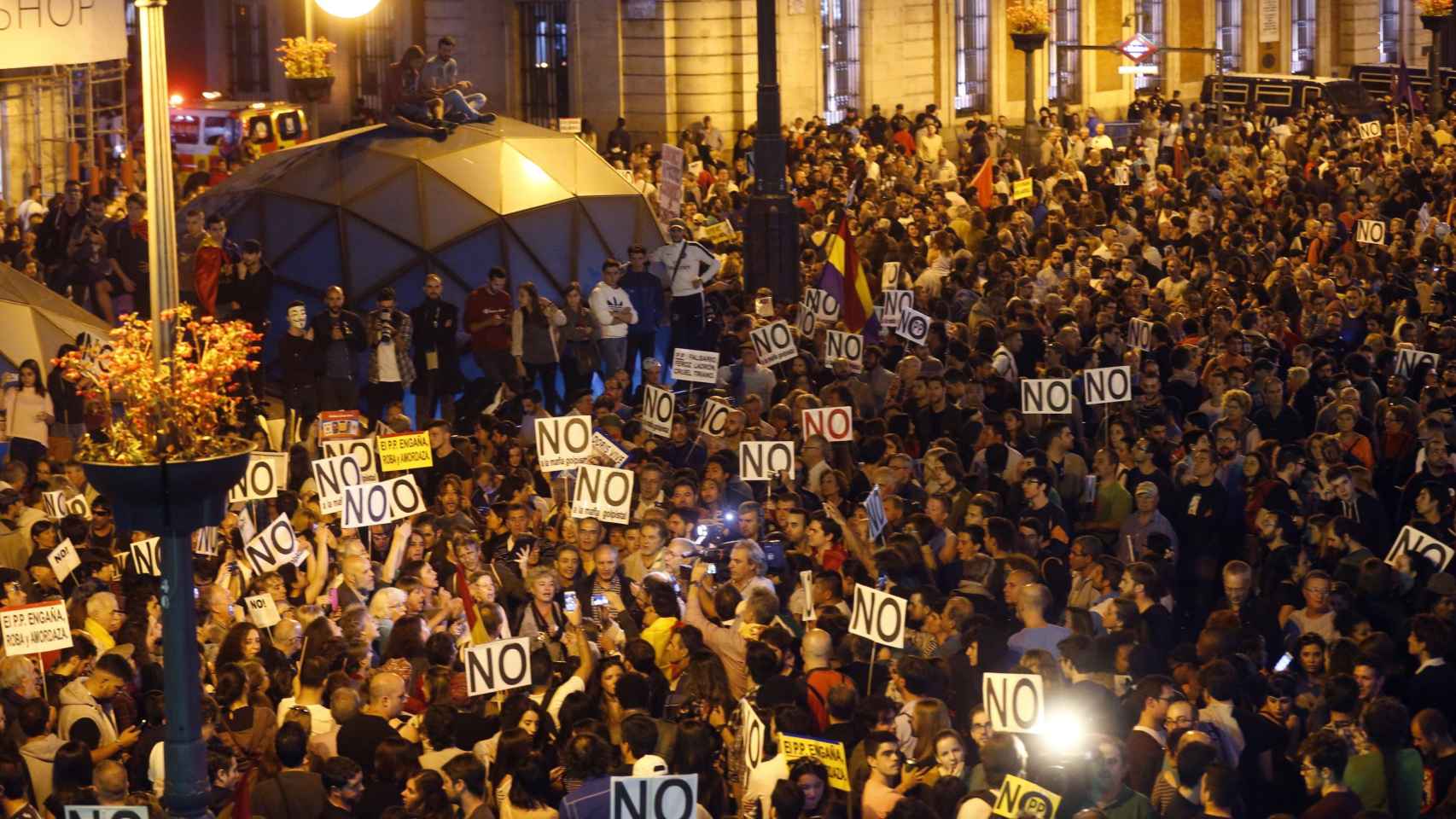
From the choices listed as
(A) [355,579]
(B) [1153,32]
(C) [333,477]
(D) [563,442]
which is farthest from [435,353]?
(B) [1153,32]

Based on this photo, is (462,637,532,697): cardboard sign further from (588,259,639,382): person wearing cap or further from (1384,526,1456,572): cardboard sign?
→ (588,259,639,382): person wearing cap

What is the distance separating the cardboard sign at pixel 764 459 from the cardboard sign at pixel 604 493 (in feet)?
3.41

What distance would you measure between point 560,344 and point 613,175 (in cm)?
444

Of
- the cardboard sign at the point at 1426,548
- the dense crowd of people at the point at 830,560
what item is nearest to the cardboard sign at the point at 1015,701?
the dense crowd of people at the point at 830,560

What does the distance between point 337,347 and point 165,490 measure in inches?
392

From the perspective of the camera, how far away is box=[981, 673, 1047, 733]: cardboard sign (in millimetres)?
10102

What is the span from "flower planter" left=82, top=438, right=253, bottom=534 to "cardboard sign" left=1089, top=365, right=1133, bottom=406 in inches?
319

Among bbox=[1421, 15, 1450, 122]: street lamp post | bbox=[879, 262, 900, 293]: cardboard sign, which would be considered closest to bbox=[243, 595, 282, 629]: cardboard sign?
bbox=[879, 262, 900, 293]: cardboard sign

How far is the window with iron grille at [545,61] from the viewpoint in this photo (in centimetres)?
3975

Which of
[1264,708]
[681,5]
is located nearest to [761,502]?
[1264,708]

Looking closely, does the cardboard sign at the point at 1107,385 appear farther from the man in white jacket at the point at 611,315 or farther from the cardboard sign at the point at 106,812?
the cardboard sign at the point at 106,812

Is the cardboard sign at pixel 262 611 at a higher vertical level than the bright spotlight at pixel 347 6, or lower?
lower

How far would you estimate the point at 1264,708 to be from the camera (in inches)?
409

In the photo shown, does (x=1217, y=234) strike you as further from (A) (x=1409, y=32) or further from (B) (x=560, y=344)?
(A) (x=1409, y=32)
